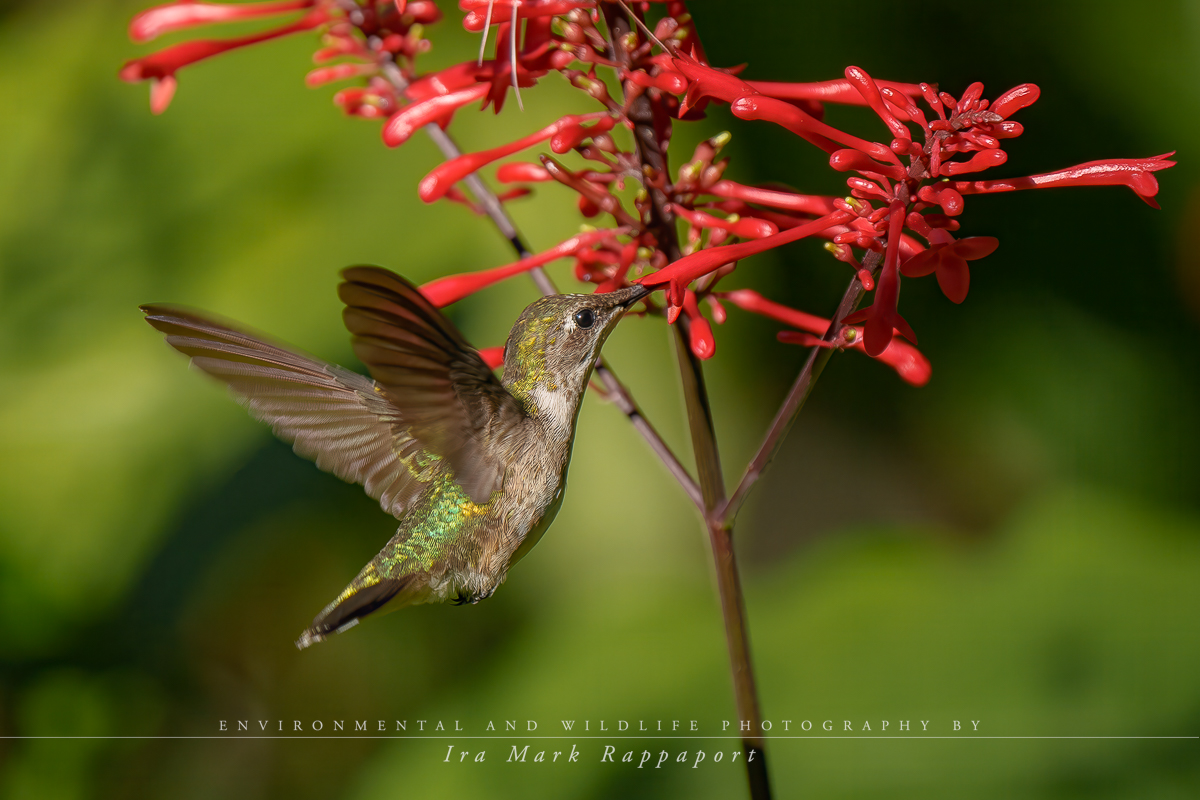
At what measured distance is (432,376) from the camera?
29.1 inches

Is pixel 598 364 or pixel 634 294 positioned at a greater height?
pixel 634 294

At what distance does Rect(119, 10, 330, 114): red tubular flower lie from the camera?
88cm

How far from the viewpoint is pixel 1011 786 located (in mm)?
1309

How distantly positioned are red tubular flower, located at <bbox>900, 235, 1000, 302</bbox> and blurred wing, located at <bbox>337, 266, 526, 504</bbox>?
347 mm

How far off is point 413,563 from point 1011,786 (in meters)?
→ 1.00

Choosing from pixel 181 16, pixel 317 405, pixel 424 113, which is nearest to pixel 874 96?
pixel 424 113

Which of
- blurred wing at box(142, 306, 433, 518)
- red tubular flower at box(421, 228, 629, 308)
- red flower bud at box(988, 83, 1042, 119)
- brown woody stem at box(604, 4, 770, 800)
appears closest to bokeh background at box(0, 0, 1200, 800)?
brown woody stem at box(604, 4, 770, 800)

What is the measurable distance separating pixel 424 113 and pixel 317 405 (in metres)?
0.32

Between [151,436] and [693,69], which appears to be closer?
[693,69]

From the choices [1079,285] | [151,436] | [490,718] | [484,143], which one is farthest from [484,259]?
[1079,285]

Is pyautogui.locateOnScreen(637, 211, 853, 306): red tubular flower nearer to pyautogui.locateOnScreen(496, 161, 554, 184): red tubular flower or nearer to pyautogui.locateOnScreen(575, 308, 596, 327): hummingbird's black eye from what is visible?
pyautogui.locateOnScreen(575, 308, 596, 327): hummingbird's black eye

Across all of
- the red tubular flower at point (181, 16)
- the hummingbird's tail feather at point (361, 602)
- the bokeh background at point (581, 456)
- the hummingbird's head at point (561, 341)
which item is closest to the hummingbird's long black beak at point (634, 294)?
the hummingbird's head at point (561, 341)

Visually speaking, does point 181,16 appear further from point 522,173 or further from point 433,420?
point 433,420

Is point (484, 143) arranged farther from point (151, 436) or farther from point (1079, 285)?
point (1079, 285)
